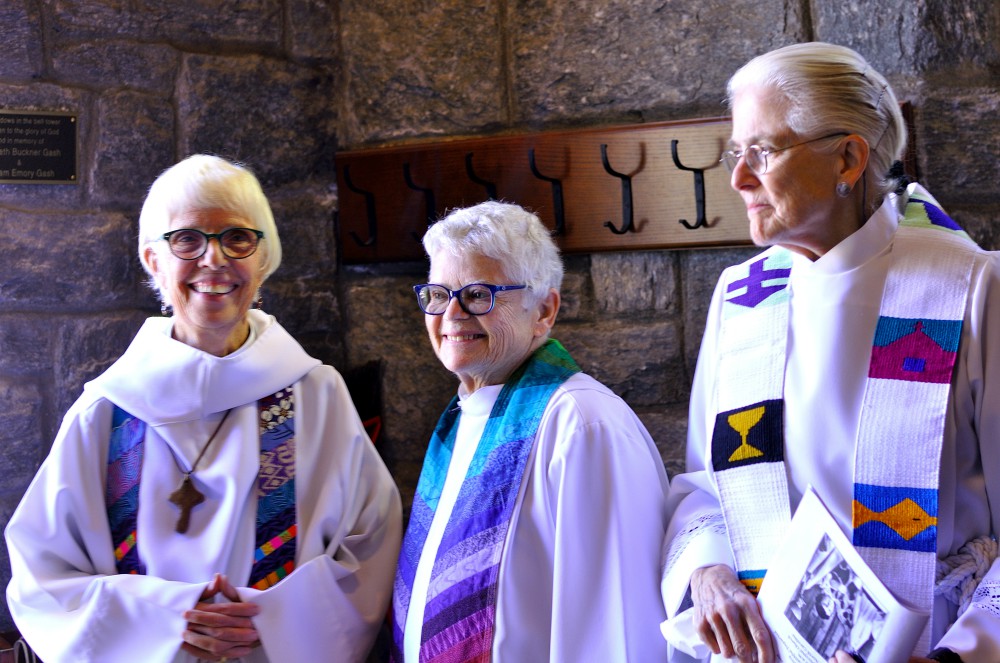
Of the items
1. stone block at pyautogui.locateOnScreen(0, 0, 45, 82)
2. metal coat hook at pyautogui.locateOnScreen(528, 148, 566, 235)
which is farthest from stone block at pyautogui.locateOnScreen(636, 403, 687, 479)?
stone block at pyautogui.locateOnScreen(0, 0, 45, 82)

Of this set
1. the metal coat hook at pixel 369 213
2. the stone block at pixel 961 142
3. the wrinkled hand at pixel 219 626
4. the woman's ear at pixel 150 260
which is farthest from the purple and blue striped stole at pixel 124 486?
the stone block at pixel 961 142

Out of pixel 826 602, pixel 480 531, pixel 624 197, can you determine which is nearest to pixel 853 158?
pixel 826 602

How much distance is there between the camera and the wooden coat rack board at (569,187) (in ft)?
7.76

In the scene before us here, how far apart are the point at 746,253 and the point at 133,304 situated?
1607 mm

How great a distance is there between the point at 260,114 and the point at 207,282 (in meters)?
0.98

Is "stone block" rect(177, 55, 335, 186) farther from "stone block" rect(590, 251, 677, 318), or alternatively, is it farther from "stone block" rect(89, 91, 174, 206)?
"stone block" rect(590, 251, 677, 318)

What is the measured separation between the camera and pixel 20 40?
7.98ft

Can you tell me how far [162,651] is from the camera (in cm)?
173

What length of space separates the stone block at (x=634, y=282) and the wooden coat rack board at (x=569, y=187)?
0.19 ft

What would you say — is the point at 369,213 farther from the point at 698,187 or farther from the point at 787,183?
the point at 787,183

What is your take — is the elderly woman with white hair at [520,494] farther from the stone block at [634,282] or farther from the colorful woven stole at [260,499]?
the stone block at [634,282]

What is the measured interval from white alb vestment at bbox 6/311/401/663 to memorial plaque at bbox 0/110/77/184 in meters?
0.77

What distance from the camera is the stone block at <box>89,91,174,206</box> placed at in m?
2.52

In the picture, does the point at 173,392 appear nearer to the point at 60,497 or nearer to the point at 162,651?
the point at 60,497
